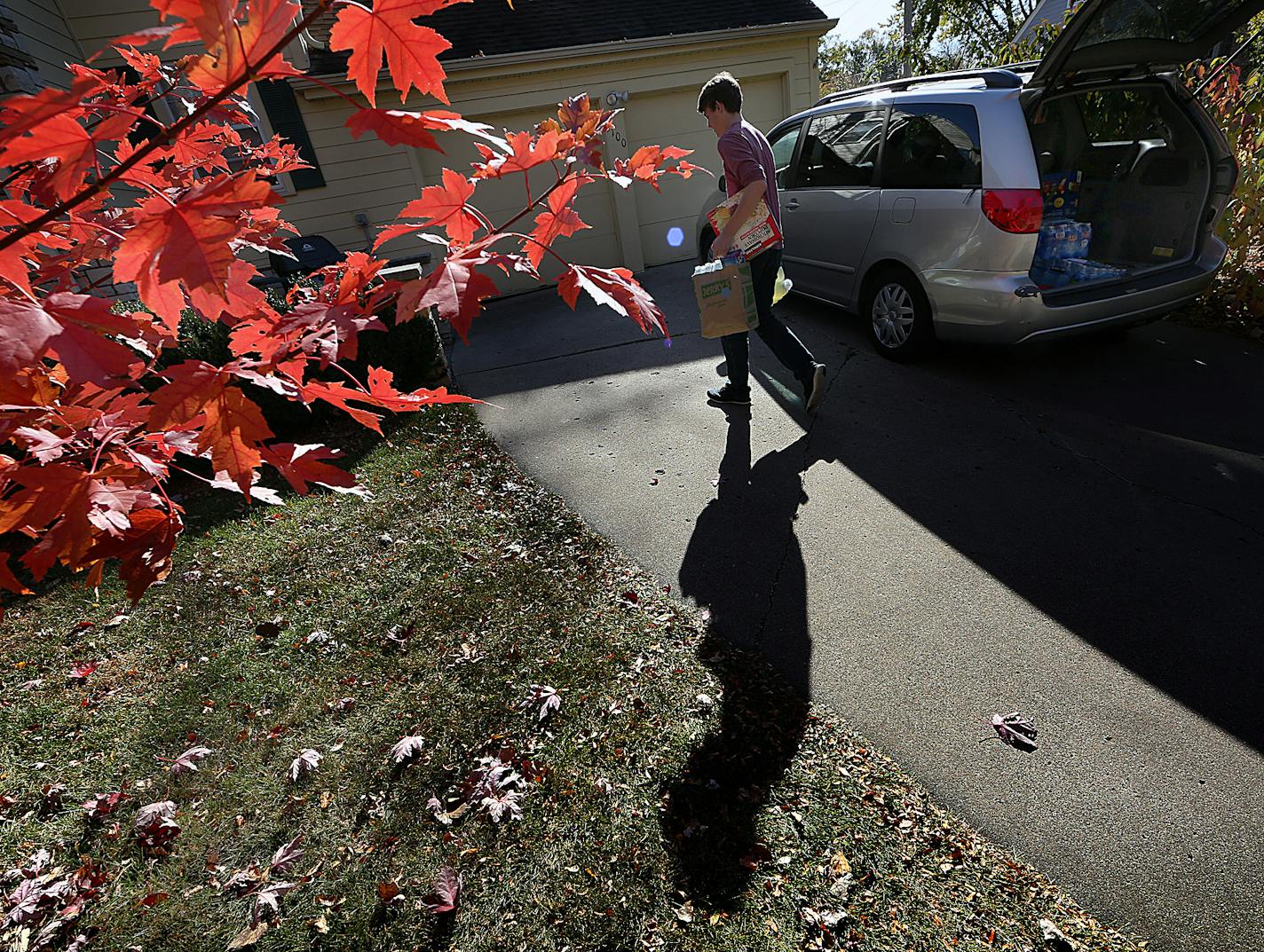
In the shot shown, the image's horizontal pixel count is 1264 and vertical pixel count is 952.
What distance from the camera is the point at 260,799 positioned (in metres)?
2.28

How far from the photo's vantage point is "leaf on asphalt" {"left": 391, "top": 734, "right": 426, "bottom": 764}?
236 centimetres

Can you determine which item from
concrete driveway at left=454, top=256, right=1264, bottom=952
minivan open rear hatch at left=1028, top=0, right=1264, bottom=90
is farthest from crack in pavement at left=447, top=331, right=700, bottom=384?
minivan open rear hatch at left=1028, top=0, right=1264, bottom=90

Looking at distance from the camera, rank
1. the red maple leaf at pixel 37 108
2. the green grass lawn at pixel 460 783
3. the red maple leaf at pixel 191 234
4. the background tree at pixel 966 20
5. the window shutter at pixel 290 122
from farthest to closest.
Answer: the background tree at pixel 966 20, the window shutter at pixel 290 122, the green grass lawn at pixel 460 783, the red maple leaf at pixel 191 234, the red maple leaf at pixel 37 108

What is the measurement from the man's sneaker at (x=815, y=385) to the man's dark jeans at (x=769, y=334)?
0.13ft

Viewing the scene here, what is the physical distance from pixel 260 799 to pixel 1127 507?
167 inches

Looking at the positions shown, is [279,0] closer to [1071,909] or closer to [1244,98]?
[1071,909]

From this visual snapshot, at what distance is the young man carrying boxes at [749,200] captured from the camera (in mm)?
3789

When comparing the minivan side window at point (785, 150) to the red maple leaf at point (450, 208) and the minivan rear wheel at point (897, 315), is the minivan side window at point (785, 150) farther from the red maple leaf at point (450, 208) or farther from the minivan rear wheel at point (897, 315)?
the red maple leaf at point (450, 208)

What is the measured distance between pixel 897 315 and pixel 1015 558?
8.64 ft

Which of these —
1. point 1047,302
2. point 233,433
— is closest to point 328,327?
point 233,433

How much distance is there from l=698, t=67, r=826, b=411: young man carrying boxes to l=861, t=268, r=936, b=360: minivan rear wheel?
110 centimetres

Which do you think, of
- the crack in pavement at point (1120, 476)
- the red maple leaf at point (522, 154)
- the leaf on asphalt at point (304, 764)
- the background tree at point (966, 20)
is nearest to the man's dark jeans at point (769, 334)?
the crack in pavement at point (1120, 476)

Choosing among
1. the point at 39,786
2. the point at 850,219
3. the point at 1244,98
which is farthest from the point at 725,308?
the point at 1244,98

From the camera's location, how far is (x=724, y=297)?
3865 millimetres
